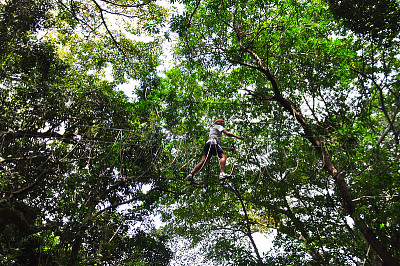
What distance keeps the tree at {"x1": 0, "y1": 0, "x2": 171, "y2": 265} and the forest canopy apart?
0.04 metres

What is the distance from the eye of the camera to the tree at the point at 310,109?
486cm

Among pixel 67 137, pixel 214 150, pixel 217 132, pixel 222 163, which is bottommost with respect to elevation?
pixel 222 163

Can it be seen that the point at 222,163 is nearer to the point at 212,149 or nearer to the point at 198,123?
the point at 212,149

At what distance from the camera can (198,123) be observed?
796 cm

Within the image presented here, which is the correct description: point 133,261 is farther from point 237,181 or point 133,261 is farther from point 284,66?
point 284,66

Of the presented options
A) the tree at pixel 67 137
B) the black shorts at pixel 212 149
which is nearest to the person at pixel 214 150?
the black shorts at pixel 212 149

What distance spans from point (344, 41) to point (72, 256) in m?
8.80

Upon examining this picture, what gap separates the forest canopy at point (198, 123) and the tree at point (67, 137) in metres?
0.04

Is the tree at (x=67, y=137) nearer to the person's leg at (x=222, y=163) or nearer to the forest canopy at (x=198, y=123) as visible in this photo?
the forest canopy at (x=198, y=123)

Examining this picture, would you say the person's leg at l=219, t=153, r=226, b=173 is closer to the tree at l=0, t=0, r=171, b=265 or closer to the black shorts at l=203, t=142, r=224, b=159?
the black shorts at l=203, t=142, r=224, b=159

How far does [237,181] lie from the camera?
7.88 meters

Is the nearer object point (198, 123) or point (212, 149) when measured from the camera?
point (212, 149)

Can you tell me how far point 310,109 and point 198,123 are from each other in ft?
11.2

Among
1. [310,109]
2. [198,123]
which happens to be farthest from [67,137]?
[310,109]
